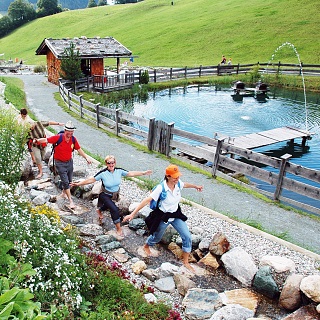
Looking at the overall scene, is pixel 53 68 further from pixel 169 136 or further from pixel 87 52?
pixel 169 136

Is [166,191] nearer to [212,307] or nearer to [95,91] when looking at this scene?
[212,307]

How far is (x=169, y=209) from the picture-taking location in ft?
21.9

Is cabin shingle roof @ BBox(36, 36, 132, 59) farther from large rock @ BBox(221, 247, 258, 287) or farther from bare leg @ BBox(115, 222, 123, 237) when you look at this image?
large rock @ BBox(221, 247, 258, 287)

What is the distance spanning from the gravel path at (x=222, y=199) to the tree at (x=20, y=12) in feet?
329

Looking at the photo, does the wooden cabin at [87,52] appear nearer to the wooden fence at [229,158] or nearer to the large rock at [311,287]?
the wooden fence at [229,158]

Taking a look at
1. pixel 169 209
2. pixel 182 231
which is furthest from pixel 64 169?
pixel 182 231

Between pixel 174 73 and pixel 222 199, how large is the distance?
97.4 feet

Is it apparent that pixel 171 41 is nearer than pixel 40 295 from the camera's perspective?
No

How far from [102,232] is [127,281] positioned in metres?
2.07

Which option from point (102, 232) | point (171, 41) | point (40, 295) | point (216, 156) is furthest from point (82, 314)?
point (171, 41)

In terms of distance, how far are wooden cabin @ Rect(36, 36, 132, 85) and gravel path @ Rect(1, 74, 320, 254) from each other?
52.7ft

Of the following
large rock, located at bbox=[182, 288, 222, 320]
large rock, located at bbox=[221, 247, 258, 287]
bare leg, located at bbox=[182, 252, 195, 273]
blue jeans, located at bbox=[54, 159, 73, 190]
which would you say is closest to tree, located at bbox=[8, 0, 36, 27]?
blue jeans, located at bbox=[54, 159, 73, 190]

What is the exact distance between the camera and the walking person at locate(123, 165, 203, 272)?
6.43 metres

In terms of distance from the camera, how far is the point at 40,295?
4.47 m
